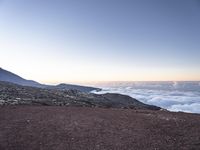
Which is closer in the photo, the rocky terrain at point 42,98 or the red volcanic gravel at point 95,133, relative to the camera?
the red volcanic gravel at point 95,133

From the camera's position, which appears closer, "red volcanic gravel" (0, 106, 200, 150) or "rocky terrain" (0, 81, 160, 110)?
"red volcanic gravel" (0, 106, 200, 150)

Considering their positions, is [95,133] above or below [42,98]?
below

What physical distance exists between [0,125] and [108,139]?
881cm

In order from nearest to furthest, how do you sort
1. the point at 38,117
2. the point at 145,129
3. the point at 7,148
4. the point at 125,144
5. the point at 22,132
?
the point at 7,148
the point at 125,144
the point at 22,132
the point at 145,129
the point at 38,117

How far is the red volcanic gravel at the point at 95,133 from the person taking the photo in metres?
13.2

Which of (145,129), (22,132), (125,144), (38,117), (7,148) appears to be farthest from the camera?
(38,117)

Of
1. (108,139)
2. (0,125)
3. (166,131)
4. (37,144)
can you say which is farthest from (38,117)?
(166,131)

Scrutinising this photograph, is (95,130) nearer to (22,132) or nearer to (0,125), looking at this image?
(22,132)

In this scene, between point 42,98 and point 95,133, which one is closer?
point 95,133

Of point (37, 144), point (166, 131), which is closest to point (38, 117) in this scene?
point (37, 144)

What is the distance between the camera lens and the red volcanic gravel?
13.2 m

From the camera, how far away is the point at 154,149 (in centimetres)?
1277

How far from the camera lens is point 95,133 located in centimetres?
1555

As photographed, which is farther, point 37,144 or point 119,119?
point 119,119
